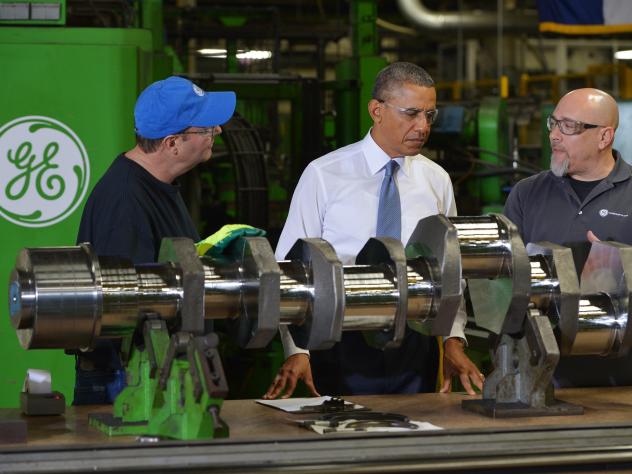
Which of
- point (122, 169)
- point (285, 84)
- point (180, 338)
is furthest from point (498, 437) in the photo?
point (285, 84)

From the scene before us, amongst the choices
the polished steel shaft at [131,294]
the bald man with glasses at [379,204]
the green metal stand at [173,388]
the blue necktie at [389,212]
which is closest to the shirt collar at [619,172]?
the bald man with glasses at [379,204]

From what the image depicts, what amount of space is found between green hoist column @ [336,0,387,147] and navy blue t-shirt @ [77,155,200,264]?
4910mm

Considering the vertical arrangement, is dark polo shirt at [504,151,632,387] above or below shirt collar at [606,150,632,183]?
below

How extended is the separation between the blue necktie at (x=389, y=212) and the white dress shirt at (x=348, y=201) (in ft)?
0.06

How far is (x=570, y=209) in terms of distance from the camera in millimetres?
2793

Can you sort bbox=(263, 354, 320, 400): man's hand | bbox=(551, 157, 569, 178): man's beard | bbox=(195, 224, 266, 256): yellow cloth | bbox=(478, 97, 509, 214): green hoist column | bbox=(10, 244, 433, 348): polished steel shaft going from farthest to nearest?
bbox=(478, 97, 509, 214): green hoist column
bbox=(551, 157, 569, 178): man's beard
bbox=(263, 354, 320, 400): man's hand
bbox=(195, 224, 266, 256): yellow cloth
bbox=(10, 244, 433, 348): polished steel shaft

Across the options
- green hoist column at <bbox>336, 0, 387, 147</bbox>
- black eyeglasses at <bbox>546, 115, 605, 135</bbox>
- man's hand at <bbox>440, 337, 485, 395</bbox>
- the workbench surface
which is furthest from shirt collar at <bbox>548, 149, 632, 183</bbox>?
green hoist column at <bbox>336, 0, 387, 147</bbox>

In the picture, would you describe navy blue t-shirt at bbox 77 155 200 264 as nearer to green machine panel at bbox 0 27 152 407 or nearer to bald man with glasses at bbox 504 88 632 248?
bald man with glasses at bbox 504 88 632 248

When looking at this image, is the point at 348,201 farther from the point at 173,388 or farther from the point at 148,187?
the point at 173,388

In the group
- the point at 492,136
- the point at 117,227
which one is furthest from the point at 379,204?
the point at 492,136

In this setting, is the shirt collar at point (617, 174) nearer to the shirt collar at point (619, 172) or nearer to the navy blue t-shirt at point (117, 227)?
the shirt collar at point (619, 172)

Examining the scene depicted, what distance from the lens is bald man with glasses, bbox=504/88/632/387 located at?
2.76m

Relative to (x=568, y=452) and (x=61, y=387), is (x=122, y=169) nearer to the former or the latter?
(x=568, y=452)

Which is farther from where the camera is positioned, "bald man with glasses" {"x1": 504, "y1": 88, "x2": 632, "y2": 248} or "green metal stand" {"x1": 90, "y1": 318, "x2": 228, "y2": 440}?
"bald man with glasses" {"x1": 504, "y1": 88, "x2": 632, "y2": 248}
